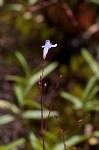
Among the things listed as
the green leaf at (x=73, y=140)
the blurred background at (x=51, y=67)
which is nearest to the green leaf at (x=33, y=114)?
the blurred background at (x=51, y=67)

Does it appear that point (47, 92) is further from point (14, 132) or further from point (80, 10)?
point (80, 10)

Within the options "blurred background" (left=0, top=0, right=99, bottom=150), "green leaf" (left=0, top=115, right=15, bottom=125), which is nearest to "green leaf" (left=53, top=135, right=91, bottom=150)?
"blurred background" (left=0, top=0, right=99, bottom=150)

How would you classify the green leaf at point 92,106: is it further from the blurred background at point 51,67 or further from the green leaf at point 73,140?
the green leaf at point 73,140

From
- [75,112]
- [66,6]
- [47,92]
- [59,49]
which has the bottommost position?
[75,112]

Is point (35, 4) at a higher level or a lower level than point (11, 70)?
higher

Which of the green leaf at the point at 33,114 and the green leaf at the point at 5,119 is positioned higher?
the green leaf at the point at 33,114

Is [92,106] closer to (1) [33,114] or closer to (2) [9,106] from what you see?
(1) [33,114]

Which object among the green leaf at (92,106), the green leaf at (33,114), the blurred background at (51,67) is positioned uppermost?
the blurred background at (51,67)

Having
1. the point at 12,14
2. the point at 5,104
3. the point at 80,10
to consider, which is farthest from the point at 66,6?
the point at 5,104

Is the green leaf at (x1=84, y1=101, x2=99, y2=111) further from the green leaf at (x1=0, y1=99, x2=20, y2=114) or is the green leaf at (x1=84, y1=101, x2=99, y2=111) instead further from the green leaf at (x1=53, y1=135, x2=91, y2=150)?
the green leaf at (x1=0, y1=99, x2=20, y2=114)
